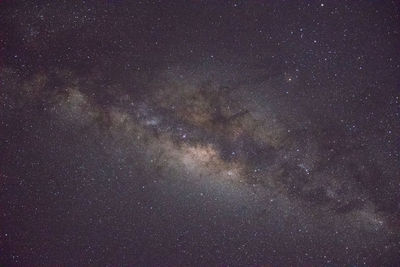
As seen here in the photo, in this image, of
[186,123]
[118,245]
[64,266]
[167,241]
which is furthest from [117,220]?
[186,123]

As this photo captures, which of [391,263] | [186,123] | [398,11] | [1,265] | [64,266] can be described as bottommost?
[1,265]

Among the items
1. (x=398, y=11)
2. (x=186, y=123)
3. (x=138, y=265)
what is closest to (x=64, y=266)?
(x=138, y=265)

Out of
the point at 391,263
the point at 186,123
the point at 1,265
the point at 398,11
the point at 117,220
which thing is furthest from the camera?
the point at 1,265

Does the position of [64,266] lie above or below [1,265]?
above

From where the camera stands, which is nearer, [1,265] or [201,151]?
[201,151]

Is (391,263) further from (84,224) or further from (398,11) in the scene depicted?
(84,224)

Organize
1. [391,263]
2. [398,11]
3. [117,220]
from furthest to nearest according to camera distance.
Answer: [117,220] → [391,263] → [398,11]

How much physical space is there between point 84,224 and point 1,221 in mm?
2875

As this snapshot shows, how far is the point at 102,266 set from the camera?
9688mm

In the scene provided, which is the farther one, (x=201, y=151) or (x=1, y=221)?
(x=1, y=221)

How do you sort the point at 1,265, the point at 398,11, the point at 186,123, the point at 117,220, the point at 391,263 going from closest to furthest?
the point at 398,11
the point at 186,123
the point at 391,263
the point at 117,220
the point at 1,265

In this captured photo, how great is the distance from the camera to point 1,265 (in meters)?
10.4

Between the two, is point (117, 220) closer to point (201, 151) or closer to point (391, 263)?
point (201, 151)

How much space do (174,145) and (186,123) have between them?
0.66m
